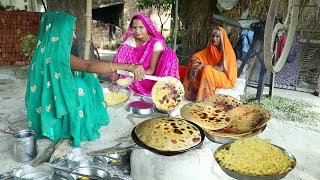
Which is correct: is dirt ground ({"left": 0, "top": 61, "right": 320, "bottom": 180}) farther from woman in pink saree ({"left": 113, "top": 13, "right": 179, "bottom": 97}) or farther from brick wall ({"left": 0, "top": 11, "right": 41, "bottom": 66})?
brick wall ({"left": 0, "top": 11, "right": 41, "bottom": 66})

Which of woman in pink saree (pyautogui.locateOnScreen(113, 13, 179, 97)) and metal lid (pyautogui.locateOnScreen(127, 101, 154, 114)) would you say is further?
woman in pink saree (pyautogui.locateOnScreen(113, 13, 179, 97))

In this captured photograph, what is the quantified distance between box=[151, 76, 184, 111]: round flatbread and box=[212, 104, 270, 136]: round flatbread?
1.89 ft

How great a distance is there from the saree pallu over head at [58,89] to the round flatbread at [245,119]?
51.0 inches

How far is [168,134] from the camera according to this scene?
71.9 inches

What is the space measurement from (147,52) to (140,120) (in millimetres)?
1221

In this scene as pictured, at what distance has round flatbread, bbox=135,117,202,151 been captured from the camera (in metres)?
1.76

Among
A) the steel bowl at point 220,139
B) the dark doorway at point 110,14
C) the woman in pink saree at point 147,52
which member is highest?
the dark doorway at point 110,14

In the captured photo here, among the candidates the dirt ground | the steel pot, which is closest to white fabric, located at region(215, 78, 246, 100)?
the dirt ground

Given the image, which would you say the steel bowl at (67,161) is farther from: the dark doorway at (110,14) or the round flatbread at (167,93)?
the dark doorway at (110,14)

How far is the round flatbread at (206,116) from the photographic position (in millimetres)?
2269

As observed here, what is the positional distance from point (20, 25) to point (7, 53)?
2.86 ft

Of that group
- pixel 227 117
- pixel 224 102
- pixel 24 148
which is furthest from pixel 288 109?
pixel 24 148

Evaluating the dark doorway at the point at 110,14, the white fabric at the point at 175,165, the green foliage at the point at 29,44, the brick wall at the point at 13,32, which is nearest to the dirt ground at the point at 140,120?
the white fabric at the point at 175,165

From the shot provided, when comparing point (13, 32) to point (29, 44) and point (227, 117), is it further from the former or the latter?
point (227, 117)
